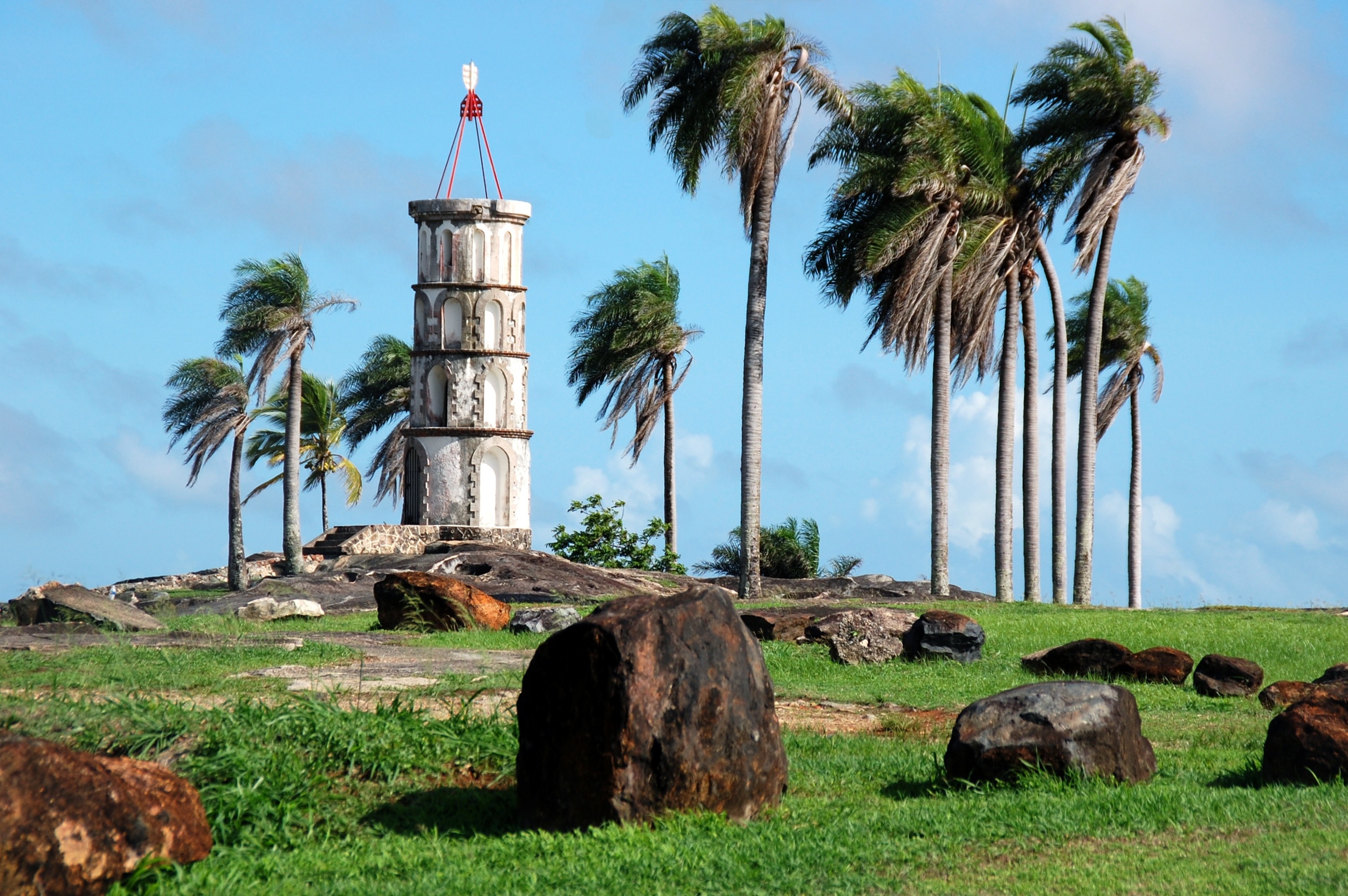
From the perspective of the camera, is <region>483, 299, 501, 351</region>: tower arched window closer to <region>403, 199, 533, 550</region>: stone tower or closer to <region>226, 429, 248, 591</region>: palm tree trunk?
<region>403, 199, 533, 550</region>: stone tower

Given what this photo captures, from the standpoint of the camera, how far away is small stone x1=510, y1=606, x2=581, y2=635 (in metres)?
17.7

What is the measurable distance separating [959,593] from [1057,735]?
22880 mm

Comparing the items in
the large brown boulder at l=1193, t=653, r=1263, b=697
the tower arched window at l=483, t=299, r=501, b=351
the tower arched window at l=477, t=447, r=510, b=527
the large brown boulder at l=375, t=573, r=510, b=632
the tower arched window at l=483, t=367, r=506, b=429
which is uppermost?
the tower arched window at l=483, t=299, r=501, b=351

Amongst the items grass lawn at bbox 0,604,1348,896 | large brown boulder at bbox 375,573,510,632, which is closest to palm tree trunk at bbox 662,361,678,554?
large brown boulder at bbox 375,573,510,632

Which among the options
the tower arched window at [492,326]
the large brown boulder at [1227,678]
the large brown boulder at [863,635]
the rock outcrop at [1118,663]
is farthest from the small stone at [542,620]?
the tower arched window at [492,326]

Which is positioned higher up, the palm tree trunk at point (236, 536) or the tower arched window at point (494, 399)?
the tower arched window at point (494, 399)

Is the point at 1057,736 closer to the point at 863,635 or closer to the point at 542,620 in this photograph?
the point at 863,635

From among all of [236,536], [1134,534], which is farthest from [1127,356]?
[236,536]

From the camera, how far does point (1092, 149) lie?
28.4 metres

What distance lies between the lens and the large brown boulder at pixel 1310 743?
790 centimetres

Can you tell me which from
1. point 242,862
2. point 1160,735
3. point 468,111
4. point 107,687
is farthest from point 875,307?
point 242,862

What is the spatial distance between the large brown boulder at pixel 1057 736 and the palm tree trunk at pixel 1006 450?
19677 millimetres

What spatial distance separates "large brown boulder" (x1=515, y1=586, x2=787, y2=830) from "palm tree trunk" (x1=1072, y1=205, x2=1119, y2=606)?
856 inches

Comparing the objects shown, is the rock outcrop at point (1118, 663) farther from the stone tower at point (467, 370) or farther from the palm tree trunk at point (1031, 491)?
the stone tower at point (467, 370)
